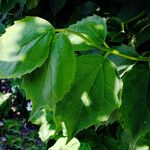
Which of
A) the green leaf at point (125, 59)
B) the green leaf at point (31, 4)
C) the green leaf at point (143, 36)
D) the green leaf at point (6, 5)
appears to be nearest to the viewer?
the green leaf at point (125, 59)

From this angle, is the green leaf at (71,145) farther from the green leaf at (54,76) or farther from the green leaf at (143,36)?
the green leaf at (54,76)

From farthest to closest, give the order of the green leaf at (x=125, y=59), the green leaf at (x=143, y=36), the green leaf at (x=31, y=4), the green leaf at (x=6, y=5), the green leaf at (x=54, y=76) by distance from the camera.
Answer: the green leaf at (x=31, y=4)
the green leaf at (x=6, y=5)
the green leaf at (x=143, y=36)
the green leaf at (x=125, y=59)
the green leaf at (x=54, y=76)

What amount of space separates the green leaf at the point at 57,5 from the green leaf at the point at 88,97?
86cm

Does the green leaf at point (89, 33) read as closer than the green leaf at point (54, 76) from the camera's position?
No

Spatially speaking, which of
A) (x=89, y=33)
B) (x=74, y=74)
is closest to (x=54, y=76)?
(x=74, y=74)

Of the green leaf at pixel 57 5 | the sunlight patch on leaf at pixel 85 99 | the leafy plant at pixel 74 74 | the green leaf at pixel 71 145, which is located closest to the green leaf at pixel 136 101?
the leafy plant at pixel 74 74

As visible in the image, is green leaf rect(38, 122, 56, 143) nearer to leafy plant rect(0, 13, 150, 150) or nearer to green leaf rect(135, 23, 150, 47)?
green leaf rect(135, 23, 150, 47)

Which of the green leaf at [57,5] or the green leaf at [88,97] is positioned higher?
the green leaf at [88,97]

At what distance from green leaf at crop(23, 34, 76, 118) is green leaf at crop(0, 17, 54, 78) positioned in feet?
0.06

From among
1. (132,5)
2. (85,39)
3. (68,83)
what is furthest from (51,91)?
(132,5)

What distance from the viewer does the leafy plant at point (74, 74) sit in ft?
2.55

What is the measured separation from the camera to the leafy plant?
776mm

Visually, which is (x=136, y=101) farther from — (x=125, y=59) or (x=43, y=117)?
(x=43, y=117)

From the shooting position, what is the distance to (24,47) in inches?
31.3
